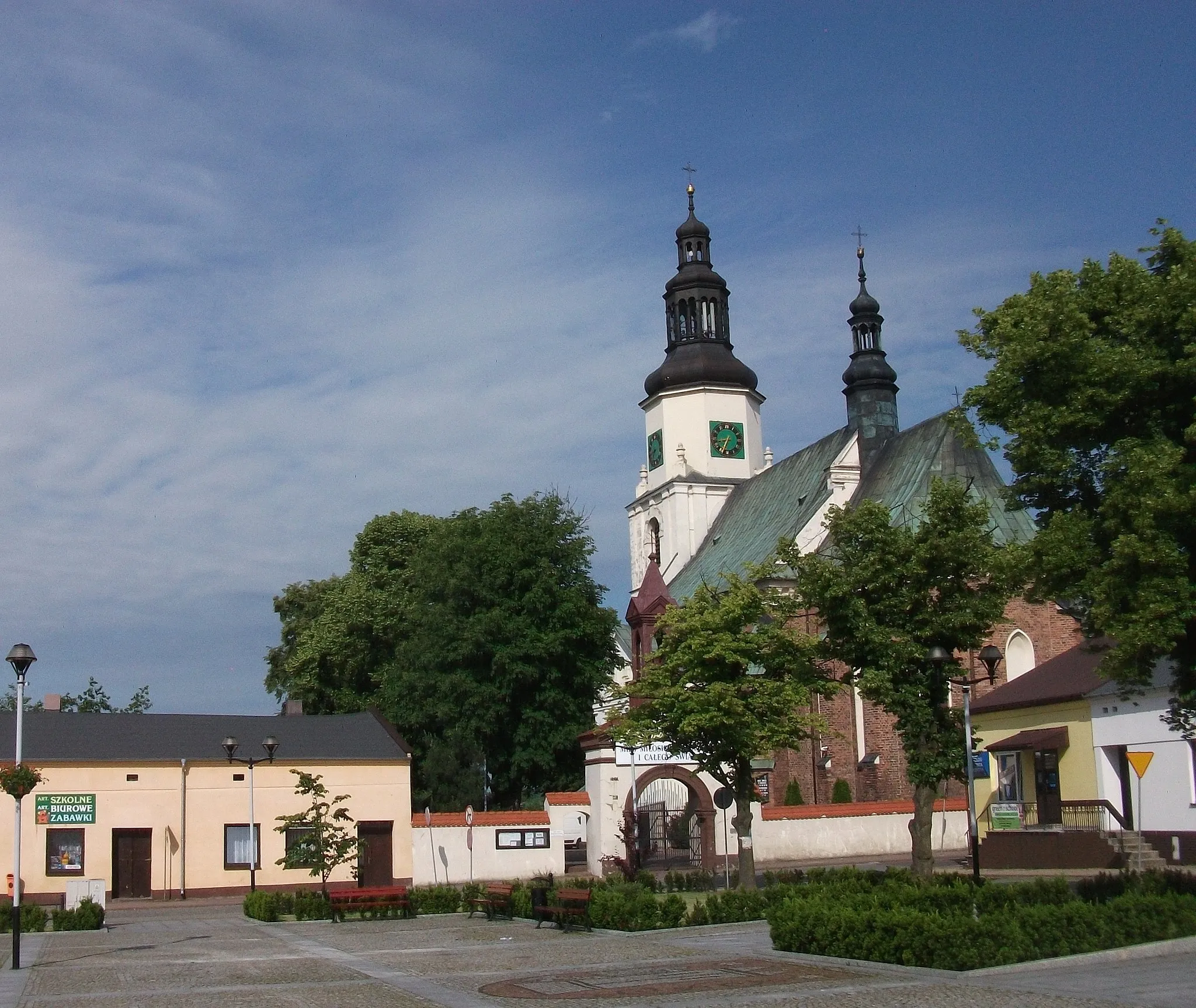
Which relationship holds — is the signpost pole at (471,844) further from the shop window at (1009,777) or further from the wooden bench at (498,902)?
the shop window at (1009,777)

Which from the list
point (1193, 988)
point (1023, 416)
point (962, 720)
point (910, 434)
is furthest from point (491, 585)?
point (1193, 988)

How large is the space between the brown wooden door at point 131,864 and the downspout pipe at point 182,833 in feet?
2.56

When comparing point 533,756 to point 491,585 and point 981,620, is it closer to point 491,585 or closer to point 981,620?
point 491,585

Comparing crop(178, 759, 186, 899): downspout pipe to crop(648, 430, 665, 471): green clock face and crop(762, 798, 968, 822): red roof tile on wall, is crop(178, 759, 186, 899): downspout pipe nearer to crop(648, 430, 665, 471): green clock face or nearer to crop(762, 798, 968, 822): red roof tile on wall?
crop(762, 798, 968, 822): red roof tile on wall

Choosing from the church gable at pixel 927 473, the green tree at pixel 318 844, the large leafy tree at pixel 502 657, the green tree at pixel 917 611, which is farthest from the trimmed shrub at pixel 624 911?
the church gable at pixel 927 473

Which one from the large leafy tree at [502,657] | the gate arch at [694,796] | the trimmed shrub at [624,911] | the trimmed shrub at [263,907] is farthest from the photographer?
the large leafy tree at [502,657]

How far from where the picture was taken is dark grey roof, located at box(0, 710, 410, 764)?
38906mm

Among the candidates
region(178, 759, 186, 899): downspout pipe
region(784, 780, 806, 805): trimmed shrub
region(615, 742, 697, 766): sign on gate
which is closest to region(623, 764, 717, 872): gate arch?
region(615, 742, 697, 766): sign on gate

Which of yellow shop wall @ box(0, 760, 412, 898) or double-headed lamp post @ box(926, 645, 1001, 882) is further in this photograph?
yellow shop wall @ box(0, 760, 412, 898)

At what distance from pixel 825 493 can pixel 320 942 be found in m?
41.6

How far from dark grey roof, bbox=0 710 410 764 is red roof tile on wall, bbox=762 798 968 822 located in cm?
1124

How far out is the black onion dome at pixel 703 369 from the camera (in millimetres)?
68750

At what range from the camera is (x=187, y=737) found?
135 feet

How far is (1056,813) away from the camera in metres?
32.4
